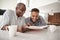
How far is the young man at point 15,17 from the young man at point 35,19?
3 cm

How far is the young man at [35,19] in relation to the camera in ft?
2.23

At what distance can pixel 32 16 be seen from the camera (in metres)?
0.69

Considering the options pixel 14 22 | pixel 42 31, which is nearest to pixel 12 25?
pixel 14 22

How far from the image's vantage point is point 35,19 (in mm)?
702

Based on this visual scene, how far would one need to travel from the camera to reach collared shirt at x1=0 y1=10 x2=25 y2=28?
0.67 metres

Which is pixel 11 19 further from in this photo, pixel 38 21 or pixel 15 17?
pixel 38 21

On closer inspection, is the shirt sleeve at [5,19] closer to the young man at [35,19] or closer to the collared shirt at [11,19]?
the collared shirt at [11,19]

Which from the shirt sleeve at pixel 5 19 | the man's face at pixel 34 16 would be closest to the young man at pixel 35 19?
the man's face at pixel 34 16

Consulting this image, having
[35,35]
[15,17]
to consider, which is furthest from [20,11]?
[35,35]

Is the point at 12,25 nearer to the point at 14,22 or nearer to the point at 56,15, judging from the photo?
the point at 14,22

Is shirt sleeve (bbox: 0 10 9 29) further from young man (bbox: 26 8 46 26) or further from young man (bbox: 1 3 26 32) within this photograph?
young man (bbox: 26 8 46 26)

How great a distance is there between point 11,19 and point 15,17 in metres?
0.02

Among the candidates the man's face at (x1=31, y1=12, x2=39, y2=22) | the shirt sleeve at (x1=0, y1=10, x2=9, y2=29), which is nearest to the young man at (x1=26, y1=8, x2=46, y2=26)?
the man's face at (x1=31, y1=12, x2=39, y2=22)

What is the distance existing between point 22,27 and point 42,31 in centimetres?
10
